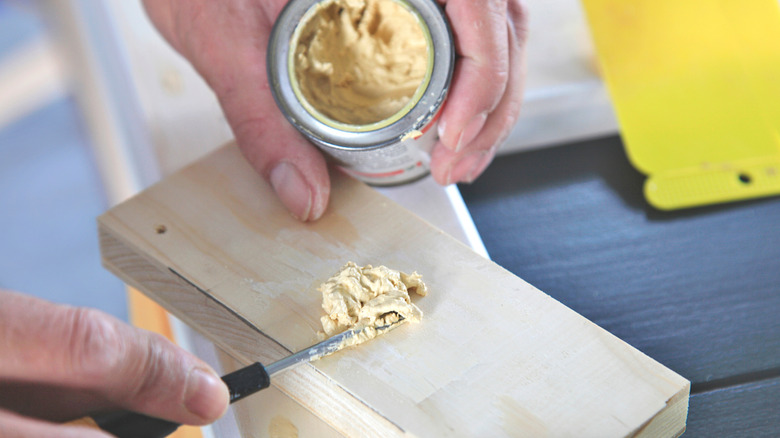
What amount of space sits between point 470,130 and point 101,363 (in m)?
0.55

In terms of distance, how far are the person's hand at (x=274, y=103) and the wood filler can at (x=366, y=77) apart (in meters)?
0.04

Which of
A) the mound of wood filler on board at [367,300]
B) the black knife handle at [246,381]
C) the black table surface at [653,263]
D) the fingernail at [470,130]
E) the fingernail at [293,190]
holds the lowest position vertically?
the black table surface at [653,263]

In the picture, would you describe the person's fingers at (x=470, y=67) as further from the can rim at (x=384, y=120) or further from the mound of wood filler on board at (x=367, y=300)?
the mound of wood filler on board at (x=367, y=300)

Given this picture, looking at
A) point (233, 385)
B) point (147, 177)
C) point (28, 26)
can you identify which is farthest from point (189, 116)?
point (28, 26)

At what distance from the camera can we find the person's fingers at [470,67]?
87 centimetres

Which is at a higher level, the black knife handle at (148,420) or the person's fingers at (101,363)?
the person's fingers at (101,363)

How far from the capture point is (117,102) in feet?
4.04

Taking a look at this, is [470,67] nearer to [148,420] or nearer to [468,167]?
[468,167]

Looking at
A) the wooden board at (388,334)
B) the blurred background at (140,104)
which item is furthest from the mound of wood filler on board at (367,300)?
the blurred background at (140,104)

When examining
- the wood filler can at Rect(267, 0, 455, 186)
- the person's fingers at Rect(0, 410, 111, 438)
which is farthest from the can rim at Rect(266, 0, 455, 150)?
the person's fingers at Rect(0, 410, 111, 438)

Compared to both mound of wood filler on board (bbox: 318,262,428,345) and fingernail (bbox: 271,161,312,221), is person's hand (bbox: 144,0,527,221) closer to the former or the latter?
fingernail (bbox: 271,161,312,221)

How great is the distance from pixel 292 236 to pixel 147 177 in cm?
43

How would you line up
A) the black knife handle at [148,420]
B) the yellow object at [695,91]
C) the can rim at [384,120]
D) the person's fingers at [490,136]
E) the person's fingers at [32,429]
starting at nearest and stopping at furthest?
the person's fingers at [32,429] < the black knife handle at [148,420] < the can rim at [384,120] < the person's fingers at [490,136] < the yellow object at [695,91]

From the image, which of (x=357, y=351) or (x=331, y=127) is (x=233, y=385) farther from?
(x=331, y=127)
